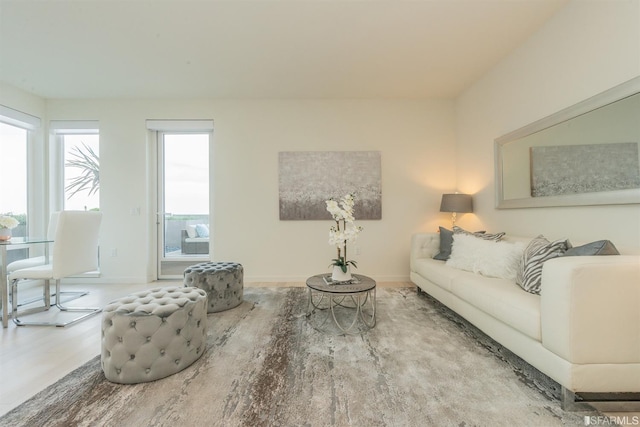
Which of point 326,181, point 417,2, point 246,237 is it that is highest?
point 417,2

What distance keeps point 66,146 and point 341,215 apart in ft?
15.5

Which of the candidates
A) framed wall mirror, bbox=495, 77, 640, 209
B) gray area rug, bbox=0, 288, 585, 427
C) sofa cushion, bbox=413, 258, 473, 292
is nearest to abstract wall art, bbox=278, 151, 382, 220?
sofa cushion, bbox=413, 258, 473, 292

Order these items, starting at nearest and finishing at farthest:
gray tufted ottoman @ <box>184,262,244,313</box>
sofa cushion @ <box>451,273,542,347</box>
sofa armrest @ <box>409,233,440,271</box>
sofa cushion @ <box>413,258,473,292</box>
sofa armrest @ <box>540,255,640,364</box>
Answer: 1. sofa armrest @ <box>540,255,640,364</box>
2. sofa cushion @ <box>451,273,542,347</box>
3. sofa cushion @ <box>413,258,473,292</box>
4. gray tufted ottoman @ <box>184,262,244,313</box>
5. sofa armrest @ <box>409,233,440,271</box>

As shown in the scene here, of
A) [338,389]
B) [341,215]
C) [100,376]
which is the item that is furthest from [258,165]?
[338,389]

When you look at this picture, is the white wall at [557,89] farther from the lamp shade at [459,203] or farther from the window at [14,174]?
the window at [14,174]

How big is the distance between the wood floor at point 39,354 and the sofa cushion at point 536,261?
321cm

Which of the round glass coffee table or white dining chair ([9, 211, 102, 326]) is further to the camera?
white dining chair ([9, 211, 102, 326])

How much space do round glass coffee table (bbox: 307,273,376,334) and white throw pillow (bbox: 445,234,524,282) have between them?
95 cm

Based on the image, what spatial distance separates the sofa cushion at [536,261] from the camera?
1.83m

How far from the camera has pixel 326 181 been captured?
4.03 meters

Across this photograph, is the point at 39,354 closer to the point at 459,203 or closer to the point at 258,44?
the point at 258,44

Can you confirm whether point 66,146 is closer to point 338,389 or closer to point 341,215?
point 341,215

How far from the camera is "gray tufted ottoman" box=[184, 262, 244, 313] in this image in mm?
2721

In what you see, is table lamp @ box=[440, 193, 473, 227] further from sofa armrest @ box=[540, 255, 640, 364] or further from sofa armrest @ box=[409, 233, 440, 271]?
sofa armrest @ box=[540, 255, 640, 364]
